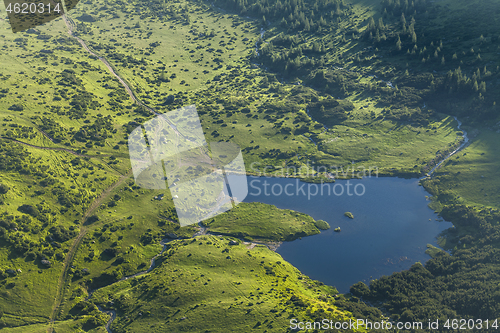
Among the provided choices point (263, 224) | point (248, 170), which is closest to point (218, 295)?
point (263, 224)

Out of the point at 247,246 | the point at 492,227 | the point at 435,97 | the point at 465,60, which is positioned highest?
the point at 465,60

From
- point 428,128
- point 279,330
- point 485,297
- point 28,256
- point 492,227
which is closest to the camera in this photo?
point 279,330

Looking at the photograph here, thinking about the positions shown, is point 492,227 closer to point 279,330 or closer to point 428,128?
point 428,128

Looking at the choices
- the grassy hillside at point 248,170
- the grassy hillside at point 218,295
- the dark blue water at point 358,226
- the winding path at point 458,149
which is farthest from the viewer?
the winding path at point 458,149

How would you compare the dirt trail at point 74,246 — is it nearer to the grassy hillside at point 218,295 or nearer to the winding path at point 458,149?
the grassy hillside at point 218,295

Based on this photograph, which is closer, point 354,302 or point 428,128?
point 354,302

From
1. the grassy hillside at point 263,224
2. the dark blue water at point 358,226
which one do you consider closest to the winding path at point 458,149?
the dark blue water at point 358,226

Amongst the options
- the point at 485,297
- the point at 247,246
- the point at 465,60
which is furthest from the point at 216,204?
the point at 465,60

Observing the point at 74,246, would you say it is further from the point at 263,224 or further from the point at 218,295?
the point at 263,224

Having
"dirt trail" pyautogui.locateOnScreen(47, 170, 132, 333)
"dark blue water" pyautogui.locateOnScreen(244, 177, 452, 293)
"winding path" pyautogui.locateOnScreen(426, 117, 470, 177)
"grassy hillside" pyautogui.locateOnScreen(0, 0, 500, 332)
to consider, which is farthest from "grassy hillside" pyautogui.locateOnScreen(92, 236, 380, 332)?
"winding path" pyautogui.locateOnScreen(426, 117, 470, 177)
